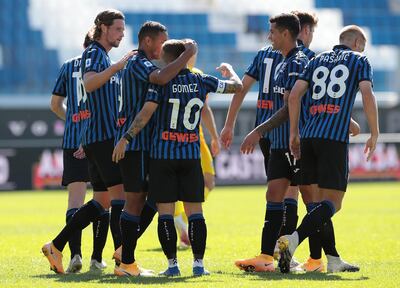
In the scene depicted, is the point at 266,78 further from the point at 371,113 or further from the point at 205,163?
the point at 205,163

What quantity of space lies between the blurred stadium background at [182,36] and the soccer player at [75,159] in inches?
614

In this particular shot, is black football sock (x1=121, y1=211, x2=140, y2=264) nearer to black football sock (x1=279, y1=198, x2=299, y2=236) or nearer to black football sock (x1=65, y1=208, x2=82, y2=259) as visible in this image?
black football sock (x1=65, y1=208, x2=82, y2=259)

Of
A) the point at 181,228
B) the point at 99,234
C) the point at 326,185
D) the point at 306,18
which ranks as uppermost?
the point at 306,18

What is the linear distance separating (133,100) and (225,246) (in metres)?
3.49

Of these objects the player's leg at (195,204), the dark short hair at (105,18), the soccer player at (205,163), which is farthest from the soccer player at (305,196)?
the soccer player at (205,163)

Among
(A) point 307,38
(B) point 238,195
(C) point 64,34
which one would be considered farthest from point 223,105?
(A) point 307,38

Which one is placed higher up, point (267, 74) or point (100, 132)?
point (267, 74)

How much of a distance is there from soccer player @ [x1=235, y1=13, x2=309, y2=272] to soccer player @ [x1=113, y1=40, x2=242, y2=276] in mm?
523

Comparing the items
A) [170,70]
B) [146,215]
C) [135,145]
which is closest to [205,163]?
[146,215]

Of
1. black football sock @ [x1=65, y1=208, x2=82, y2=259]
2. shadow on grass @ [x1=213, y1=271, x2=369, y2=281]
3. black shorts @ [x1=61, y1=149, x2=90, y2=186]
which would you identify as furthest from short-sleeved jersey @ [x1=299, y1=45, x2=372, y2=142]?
black football sock @ [x1=65, y1=208, x2=82, y2=259]

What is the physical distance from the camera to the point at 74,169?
28.9 ft

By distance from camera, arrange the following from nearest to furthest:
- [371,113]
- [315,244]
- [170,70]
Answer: [170,70] < [371,113] < [315,244]

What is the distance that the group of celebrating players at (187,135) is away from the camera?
25.3 ft

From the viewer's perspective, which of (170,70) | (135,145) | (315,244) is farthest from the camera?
(315,244)
